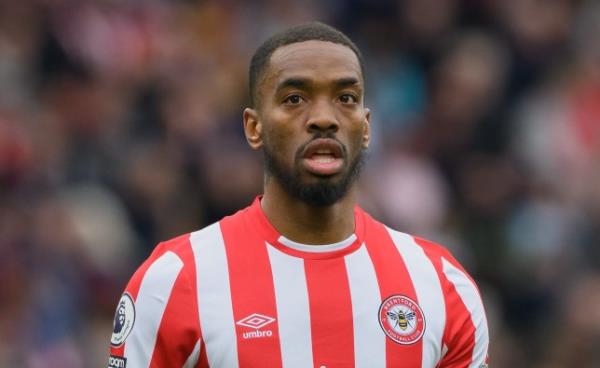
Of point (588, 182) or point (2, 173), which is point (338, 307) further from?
point (588, 182)

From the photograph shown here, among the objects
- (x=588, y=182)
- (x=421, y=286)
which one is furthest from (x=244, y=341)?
(x=588, y=182)

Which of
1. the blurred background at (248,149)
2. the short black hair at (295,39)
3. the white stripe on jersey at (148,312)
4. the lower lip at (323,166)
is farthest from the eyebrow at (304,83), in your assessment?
the blurred background at (248,149)

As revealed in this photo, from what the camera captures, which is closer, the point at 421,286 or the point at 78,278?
the point at 421,286

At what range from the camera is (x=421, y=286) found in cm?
507

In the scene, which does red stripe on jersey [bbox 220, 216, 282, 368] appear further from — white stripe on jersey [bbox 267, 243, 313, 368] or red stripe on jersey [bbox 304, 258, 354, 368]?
red stripe on jersey [bbox 304, 258, 354, 368]

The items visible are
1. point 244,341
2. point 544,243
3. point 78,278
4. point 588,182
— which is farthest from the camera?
point 588,182

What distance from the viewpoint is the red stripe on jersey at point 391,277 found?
491 cm

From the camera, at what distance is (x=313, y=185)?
489cm

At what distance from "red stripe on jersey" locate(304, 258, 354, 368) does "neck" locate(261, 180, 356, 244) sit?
9 centimetres

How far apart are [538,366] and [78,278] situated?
3023 mm

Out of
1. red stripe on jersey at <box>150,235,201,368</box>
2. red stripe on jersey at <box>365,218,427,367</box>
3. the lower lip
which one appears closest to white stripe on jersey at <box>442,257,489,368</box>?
red stripe on jersey at <box>365,218,427,367</box>

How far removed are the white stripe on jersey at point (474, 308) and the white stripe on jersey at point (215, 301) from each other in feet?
2.52

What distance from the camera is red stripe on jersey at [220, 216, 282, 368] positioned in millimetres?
4816

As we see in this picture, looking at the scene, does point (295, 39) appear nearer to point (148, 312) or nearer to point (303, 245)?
point (303, 245)
